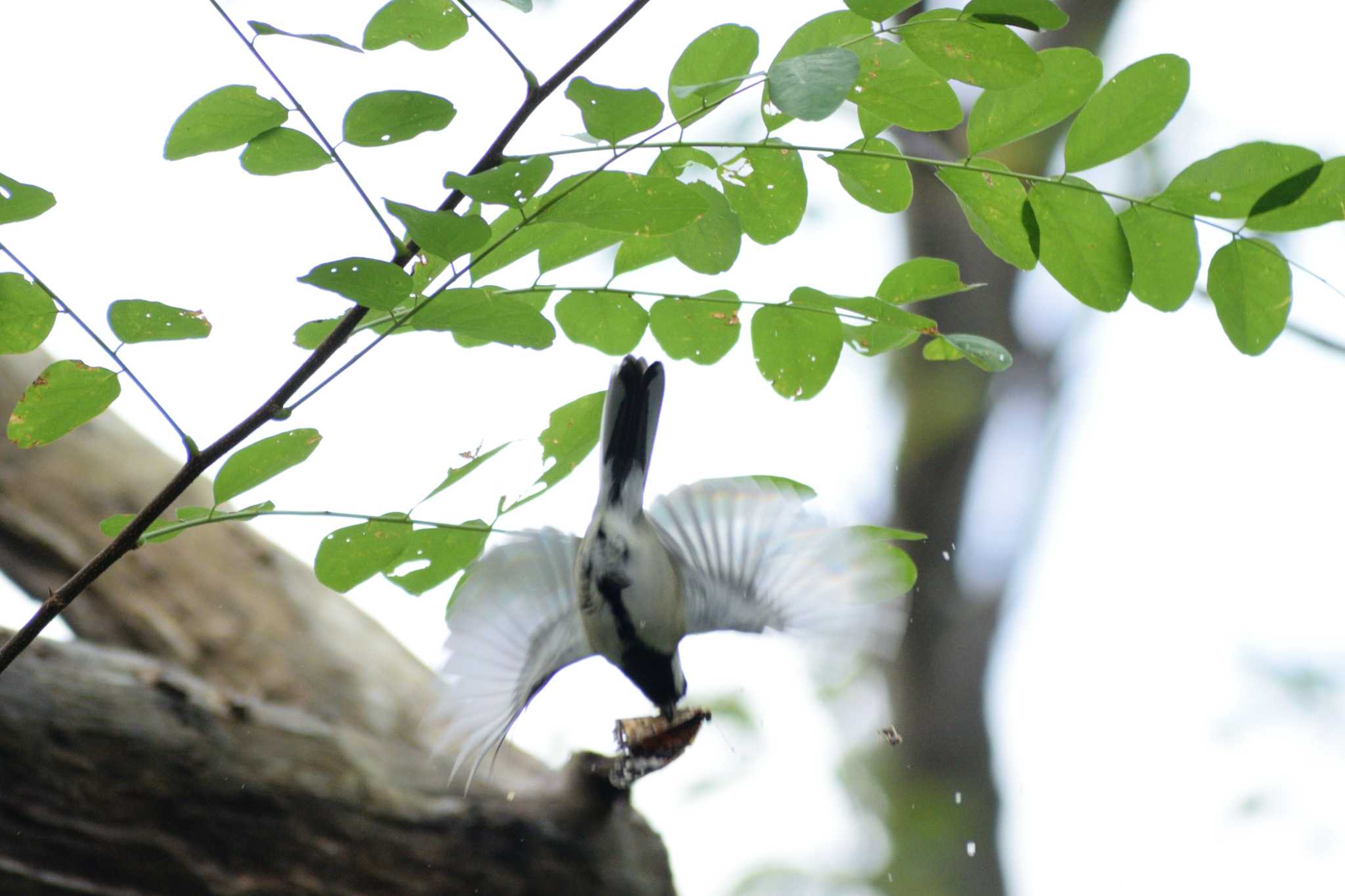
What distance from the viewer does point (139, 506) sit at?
7.00 feet

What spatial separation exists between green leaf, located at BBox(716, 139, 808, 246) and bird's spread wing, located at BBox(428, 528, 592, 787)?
15.9 inches

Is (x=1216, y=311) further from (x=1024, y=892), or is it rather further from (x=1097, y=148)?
(x=1024, y=892)

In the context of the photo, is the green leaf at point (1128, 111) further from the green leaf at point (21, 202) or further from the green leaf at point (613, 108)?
the green leaf at point (21, 202)

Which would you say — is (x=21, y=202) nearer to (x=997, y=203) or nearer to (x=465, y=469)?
(x=465, y=469)

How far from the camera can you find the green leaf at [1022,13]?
28.8 inches

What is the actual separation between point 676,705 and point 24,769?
893 millimetres

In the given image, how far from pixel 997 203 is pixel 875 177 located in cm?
10

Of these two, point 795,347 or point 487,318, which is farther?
point 795,347

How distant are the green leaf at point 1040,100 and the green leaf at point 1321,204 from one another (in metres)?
0.17

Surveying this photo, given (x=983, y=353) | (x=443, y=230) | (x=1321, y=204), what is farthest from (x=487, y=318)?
(x=1321, y=204)

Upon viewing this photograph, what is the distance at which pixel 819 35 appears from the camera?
89 cm

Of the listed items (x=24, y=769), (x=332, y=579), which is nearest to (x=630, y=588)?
(x=332, y=579)

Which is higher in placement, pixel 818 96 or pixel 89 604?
pixel 818 96

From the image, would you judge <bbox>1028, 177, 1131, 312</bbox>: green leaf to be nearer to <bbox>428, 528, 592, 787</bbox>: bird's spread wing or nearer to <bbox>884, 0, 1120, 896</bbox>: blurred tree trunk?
<bbox>428, 528, 592, 787</bbox>: bird's spread wing
